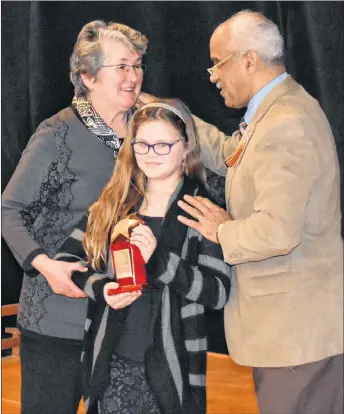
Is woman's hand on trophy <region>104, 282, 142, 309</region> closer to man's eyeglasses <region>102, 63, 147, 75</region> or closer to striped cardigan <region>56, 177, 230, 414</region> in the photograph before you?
striped cardigan <region>56, 177, 230, 414</region>

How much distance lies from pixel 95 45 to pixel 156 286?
87 cm

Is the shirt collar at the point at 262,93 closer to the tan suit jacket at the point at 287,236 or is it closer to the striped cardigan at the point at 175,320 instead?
the tan suit jacket at the point at 287,236

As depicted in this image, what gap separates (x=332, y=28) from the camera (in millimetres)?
4227

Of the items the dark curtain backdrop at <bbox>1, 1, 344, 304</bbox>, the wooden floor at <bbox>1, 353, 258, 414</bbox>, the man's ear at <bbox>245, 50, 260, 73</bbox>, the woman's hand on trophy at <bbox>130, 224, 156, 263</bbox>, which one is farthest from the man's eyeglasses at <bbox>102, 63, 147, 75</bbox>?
the wooden floor at <bbox>1, 353, 258, 414</bbox>

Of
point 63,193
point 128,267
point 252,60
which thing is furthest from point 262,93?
point 63,193

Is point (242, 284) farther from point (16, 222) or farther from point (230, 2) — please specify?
point (230, 2)

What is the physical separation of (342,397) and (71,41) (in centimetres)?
307

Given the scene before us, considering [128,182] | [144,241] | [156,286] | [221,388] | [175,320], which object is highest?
[128,182]

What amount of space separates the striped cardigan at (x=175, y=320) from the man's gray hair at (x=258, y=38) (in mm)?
471

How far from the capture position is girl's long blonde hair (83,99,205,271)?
2.71m

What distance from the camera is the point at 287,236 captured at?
240 cm

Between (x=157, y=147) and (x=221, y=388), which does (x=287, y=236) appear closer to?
(x=157, y=147)

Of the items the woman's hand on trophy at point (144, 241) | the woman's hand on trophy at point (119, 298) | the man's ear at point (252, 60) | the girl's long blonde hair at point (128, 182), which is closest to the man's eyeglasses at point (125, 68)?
the girl's long blonde hair at point (128, 182)

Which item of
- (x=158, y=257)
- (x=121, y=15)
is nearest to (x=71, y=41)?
(x=121, y=15)
